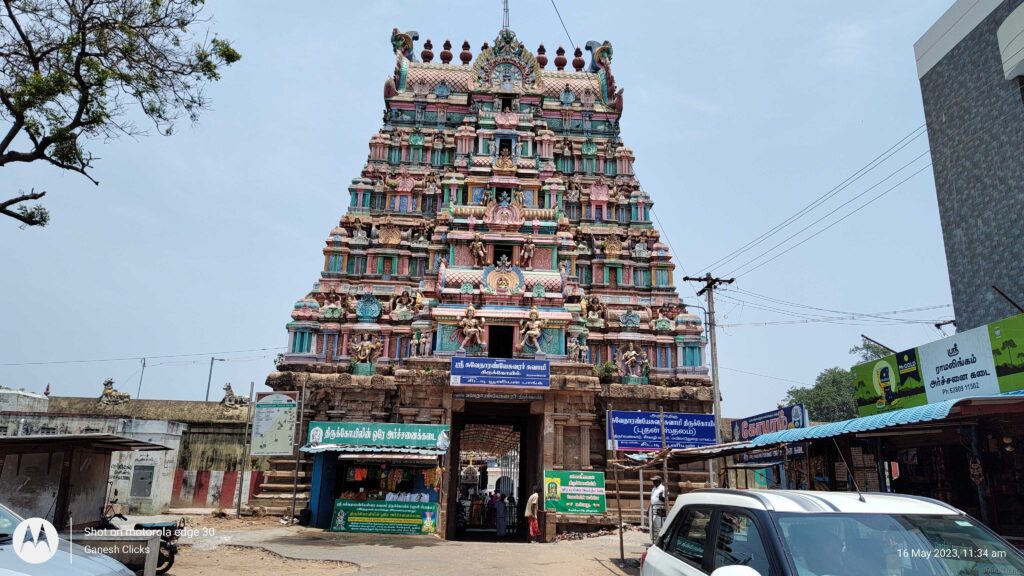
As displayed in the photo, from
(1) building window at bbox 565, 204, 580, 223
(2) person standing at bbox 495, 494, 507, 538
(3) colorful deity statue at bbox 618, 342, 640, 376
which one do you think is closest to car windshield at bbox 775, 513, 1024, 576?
(2) person standing at bbox 495, 494, 507, 538

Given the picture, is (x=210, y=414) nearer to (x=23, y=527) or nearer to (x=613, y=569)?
(x=613, y=569)

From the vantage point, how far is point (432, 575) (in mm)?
11695

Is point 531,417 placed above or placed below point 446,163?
below

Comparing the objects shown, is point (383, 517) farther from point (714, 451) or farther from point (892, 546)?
point (892, 546)

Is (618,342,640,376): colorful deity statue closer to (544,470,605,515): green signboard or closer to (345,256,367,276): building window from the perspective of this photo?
(544,470,605,515): green signboard

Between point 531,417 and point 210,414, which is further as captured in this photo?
point 210,414

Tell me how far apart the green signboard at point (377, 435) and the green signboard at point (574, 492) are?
350 cm

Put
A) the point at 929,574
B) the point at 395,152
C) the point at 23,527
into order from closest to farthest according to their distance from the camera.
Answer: the point at 929,574
the point at 23,527
the point at 395,152

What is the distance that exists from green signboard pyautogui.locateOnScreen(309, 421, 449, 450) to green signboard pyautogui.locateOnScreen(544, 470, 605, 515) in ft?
11.5

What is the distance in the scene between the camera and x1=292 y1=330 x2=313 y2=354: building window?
28.0m

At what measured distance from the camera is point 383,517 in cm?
1900

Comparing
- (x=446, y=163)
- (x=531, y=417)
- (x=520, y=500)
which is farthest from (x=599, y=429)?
(x=446, y=163)

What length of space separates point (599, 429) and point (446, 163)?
55.7ft

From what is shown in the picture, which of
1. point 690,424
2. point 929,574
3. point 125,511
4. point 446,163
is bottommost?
point 125,511
